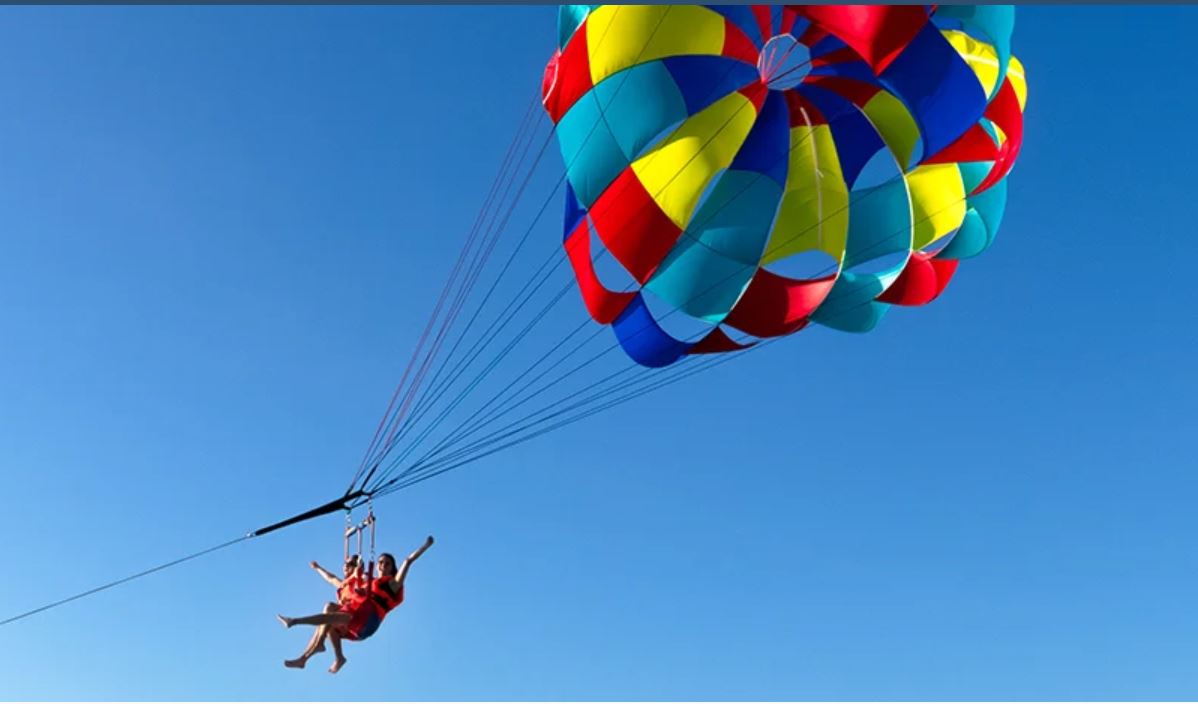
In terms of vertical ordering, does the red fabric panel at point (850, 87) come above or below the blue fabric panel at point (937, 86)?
above

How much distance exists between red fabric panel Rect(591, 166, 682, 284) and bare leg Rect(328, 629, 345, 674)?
4.35 metres

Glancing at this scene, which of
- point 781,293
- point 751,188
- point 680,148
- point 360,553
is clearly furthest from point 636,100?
point 360,553

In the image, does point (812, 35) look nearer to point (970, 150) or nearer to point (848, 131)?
point (848, 131)

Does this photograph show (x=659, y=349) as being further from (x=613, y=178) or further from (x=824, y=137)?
(x=824, y=137)

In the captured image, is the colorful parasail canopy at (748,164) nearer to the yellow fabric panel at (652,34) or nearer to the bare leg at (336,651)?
the yellow fabric panel at (652,34)

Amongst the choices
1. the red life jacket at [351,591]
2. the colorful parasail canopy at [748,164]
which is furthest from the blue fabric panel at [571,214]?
the red life jacket at [351,591]

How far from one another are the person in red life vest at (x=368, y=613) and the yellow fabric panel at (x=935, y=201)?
5.61 meters

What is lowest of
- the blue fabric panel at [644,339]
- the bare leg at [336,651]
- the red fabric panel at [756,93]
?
the bare leg at [336,651]

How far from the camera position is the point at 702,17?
11.9 m

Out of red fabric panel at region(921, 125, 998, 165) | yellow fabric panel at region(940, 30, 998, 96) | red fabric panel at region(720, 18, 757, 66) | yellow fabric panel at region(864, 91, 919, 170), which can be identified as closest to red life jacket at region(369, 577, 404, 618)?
red fabric panel at region(720, 18, 757, 66)

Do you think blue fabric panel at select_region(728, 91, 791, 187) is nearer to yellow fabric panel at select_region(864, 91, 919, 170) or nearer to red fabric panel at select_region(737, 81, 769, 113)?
red fabric panel at select_region(737, 81, 769, 113)

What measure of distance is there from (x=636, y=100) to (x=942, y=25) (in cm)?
298

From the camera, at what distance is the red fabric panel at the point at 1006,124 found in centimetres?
1249

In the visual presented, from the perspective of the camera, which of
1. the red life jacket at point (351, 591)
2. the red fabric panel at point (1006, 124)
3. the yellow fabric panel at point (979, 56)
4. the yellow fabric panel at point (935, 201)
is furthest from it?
the yellow fabric panel at point (935, 201)
